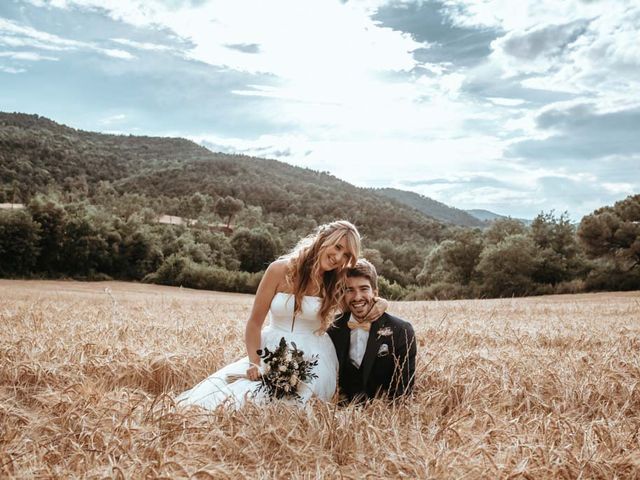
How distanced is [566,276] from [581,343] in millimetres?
40915

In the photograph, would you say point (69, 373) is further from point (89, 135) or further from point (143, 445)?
point (89, 135)


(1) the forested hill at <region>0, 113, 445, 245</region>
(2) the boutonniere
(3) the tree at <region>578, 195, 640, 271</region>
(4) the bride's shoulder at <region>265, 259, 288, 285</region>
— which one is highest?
(1) the forested hill at <region>0, 113, 445, 245</region>

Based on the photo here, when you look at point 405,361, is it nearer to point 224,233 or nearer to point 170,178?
point 224,233

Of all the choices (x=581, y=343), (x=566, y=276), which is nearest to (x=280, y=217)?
(x=566, y=276)

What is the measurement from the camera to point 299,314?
17.2ft

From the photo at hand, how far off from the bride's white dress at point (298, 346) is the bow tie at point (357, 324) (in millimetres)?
296

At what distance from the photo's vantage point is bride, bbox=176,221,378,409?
4832 millimetres

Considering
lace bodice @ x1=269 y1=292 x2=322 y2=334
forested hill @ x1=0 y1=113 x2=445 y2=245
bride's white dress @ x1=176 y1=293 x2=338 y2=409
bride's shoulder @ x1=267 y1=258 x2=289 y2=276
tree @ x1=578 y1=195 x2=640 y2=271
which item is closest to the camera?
bride's white dress @ x1=176 y1=293 x2=338 y2=409

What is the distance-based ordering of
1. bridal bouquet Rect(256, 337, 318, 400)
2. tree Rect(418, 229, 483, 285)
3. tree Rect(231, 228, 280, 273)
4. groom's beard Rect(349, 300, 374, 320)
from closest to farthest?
bridal bouquet Rect(256, 337, 318, 400), groom's beard Rect(349, 300, 374, 320), tree Rect(418, 229, 483, 285), tree Rect(231, 228, 280, 273)

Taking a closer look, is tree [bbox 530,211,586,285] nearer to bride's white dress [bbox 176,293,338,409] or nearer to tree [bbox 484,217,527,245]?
tree [bbox 484,217,527,245]

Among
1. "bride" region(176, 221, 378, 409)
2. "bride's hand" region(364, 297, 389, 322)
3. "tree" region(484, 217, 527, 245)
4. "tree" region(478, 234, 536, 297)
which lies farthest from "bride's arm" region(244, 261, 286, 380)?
"tree" region(484, 217, 527, 245)

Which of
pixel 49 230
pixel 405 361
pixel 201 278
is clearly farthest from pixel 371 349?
pixel 201 278

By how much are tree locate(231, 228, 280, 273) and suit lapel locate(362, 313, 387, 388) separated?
161 feet

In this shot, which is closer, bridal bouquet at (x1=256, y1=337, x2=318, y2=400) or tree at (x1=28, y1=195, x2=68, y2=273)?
bridal bouquet at (x1=256, y1=337, x2=318, y2=400)
